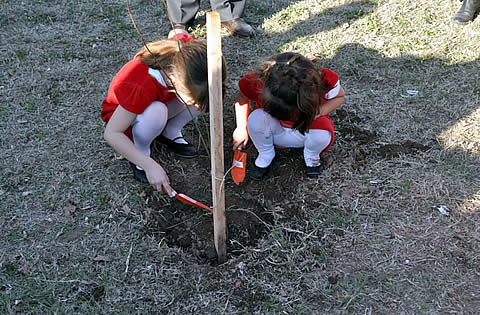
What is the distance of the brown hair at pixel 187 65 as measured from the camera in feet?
6.08

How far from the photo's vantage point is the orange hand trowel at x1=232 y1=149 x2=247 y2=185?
221 cm

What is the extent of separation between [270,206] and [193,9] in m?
2.40

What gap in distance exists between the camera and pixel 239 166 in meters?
2.23

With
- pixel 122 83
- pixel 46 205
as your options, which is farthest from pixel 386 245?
pixel 46 205

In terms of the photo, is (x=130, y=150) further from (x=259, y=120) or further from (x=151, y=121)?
(x=259, y=120)

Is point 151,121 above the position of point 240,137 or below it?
above

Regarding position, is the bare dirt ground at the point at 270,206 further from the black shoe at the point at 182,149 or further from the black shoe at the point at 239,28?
the black shoe at the point at 239,28

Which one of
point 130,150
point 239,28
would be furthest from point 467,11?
point 130,150

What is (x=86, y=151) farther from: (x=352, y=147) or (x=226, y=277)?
(x=352, y=147)

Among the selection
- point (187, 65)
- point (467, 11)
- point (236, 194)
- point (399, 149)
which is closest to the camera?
point (187, 65)

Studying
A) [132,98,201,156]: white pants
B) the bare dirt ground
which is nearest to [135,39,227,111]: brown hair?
[132,98,201,156]: white pants

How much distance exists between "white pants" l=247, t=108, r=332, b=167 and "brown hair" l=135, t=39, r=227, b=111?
0.38 m

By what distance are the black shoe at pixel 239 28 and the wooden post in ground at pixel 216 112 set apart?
97.8 inches

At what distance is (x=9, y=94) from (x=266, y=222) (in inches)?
92.1
